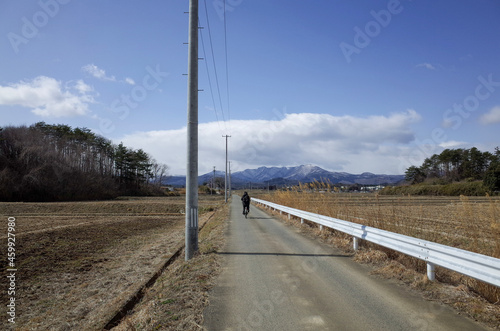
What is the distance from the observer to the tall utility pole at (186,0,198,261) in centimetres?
856

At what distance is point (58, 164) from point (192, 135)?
5774 cm

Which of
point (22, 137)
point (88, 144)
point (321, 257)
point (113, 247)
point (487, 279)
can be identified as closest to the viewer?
point (487, 279)

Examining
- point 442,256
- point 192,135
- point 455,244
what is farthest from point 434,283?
point 192,135

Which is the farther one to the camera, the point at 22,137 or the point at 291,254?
Result: the point at 22,137

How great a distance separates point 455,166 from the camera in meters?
86.9

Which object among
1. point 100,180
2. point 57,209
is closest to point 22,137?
point 100,180

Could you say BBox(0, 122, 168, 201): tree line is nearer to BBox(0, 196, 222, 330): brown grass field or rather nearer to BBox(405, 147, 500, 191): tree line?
BBox(0, 196, 222, 330): brown grass field

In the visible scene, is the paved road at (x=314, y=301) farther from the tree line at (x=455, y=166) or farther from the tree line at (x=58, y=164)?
the tree line at (x=455, y=166)

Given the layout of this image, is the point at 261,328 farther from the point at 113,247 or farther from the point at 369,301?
the point at 113,247

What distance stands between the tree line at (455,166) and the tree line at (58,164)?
78.1 meters

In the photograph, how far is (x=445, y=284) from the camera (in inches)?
211

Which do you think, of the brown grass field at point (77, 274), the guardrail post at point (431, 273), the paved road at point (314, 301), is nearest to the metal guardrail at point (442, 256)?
the guardrail post at point (431, 273)

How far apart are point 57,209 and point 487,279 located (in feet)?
139

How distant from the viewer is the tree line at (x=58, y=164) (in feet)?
164
